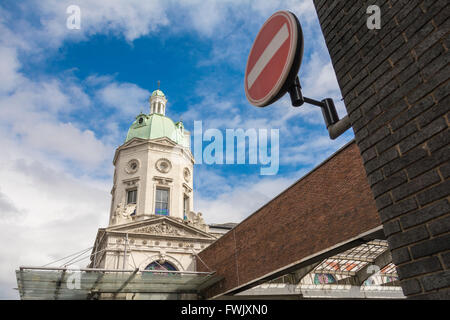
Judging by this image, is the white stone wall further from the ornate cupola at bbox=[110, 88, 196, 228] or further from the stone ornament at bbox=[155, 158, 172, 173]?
the stone ornament at bbox=[155, 158, 172, 173]

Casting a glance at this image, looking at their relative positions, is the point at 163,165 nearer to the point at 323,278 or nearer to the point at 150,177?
the point at 150,177

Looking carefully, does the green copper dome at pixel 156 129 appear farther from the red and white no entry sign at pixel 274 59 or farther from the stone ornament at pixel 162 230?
the red and white no entry sign at pixel 274 59

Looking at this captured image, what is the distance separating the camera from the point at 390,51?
2.86 m

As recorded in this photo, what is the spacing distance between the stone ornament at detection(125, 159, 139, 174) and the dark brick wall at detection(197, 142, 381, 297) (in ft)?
55.8

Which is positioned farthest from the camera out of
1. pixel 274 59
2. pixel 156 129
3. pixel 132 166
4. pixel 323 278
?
pixel 156 129

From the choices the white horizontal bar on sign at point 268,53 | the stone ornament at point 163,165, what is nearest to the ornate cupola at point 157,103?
the stone ornament at point 163,165

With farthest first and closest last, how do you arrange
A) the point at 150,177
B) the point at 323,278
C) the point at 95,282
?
the point at 150,177 < the point at 323,278 < the point at 95,282

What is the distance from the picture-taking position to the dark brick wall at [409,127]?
88.2 inches

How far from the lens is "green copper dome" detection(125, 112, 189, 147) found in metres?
35.3

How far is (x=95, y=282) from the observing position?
57.4ft

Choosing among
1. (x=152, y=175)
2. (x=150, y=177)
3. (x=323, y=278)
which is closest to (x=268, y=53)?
(x=323, y=278)

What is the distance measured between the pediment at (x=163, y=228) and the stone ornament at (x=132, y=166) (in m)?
7.37

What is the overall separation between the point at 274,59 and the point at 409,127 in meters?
1.40
